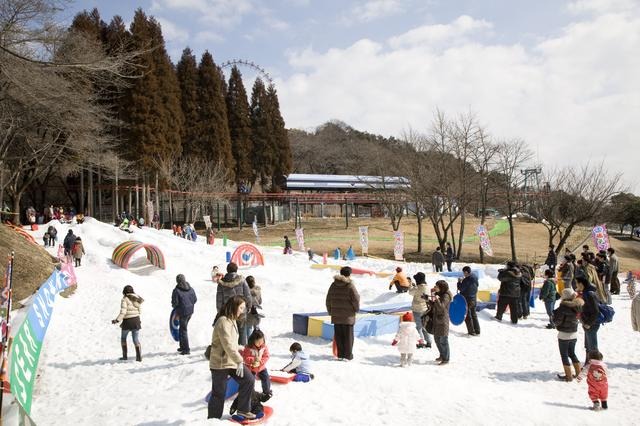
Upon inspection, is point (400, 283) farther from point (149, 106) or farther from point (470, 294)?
point (149, 106)

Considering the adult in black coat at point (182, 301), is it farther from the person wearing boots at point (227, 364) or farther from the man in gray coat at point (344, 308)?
the person wearing boots at point (227, 364)

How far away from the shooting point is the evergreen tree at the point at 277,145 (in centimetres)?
4788

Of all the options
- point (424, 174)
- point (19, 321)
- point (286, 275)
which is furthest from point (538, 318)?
point (424, 174)

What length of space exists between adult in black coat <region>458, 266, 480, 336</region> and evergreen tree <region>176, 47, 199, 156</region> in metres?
34.4

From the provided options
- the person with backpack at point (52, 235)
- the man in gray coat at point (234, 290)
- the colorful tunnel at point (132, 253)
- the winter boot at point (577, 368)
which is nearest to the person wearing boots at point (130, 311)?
the man in gray coat at point (234, 290)

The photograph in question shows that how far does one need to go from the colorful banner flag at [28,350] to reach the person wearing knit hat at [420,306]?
20.0ft

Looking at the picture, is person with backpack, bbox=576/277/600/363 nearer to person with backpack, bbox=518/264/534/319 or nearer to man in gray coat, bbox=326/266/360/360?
man in gray coat, bbox=326/266/360/360

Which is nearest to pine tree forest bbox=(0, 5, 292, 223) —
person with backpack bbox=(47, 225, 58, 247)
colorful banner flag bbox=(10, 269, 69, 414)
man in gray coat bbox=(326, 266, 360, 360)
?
person with backpack bbox=(47, 225, 58, 247)

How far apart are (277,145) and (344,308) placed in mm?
41171

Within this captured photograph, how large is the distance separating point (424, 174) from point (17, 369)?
2709 centimetres

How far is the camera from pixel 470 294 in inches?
408

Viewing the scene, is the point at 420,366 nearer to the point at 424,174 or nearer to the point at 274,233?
the point at 424,174

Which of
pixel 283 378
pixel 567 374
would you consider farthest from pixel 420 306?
pixel 283 378

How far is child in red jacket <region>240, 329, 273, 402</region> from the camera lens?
229 inches
